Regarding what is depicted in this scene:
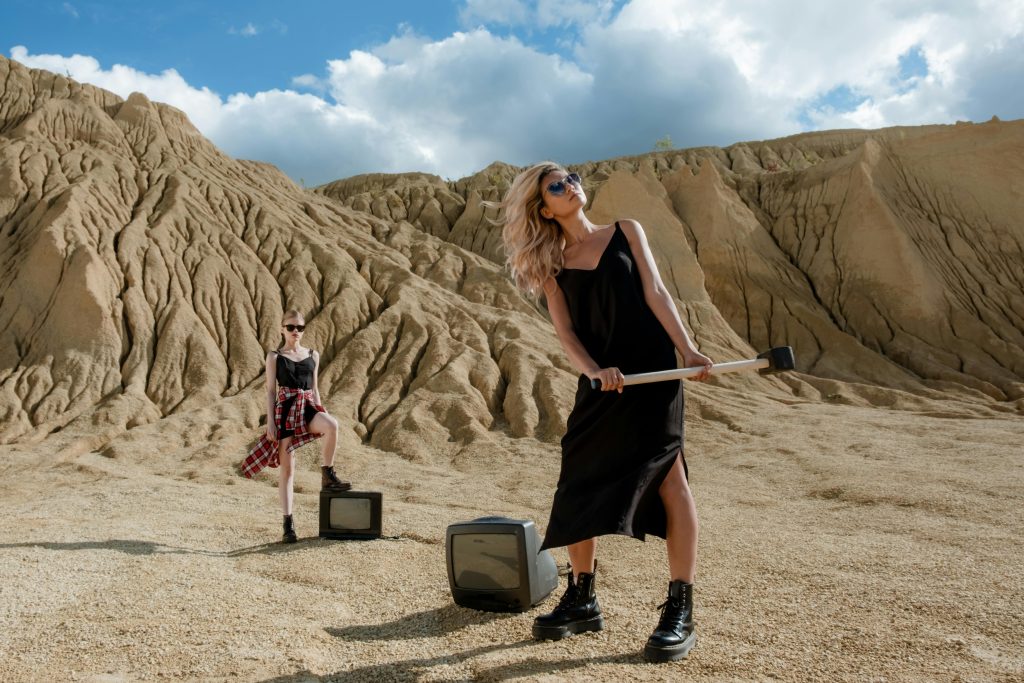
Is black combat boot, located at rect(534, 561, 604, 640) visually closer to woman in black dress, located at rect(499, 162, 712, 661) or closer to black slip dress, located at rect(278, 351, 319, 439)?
woman in black dress, located at rect(499, 162, 712, 661)

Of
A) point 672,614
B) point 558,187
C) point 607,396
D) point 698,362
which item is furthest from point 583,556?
point 558,187

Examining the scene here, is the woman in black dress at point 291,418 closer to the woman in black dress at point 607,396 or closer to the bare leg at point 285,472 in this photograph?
the bare leg at point 285,472

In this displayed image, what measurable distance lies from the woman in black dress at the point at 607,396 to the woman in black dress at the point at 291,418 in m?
3.42

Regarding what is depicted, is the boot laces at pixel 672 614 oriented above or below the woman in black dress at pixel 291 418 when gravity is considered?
below

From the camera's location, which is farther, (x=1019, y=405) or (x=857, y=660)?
(x=1019, y=405)

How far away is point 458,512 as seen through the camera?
28.9 ft

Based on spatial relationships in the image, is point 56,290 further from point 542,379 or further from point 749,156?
point 749,156

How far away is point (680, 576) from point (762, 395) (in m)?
15.0

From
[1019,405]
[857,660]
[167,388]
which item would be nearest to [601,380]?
[857,660]

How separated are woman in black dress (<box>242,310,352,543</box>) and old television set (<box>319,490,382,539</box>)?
0.23m

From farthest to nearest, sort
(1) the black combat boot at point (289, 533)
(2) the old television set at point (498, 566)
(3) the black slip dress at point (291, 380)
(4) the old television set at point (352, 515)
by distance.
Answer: (3) the black slip dress at point (291, 380), (1) the black combat boot at point (289, 533), (4) the old television set at point (352, 515), (2) the old television set at point (498, 566)

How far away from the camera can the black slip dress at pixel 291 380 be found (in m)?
6.78

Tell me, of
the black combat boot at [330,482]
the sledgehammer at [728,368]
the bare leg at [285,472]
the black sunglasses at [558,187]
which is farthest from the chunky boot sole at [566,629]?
the bare leg at [285,472]

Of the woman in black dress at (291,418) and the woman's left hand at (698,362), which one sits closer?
the woman's left hand at (698,362)
